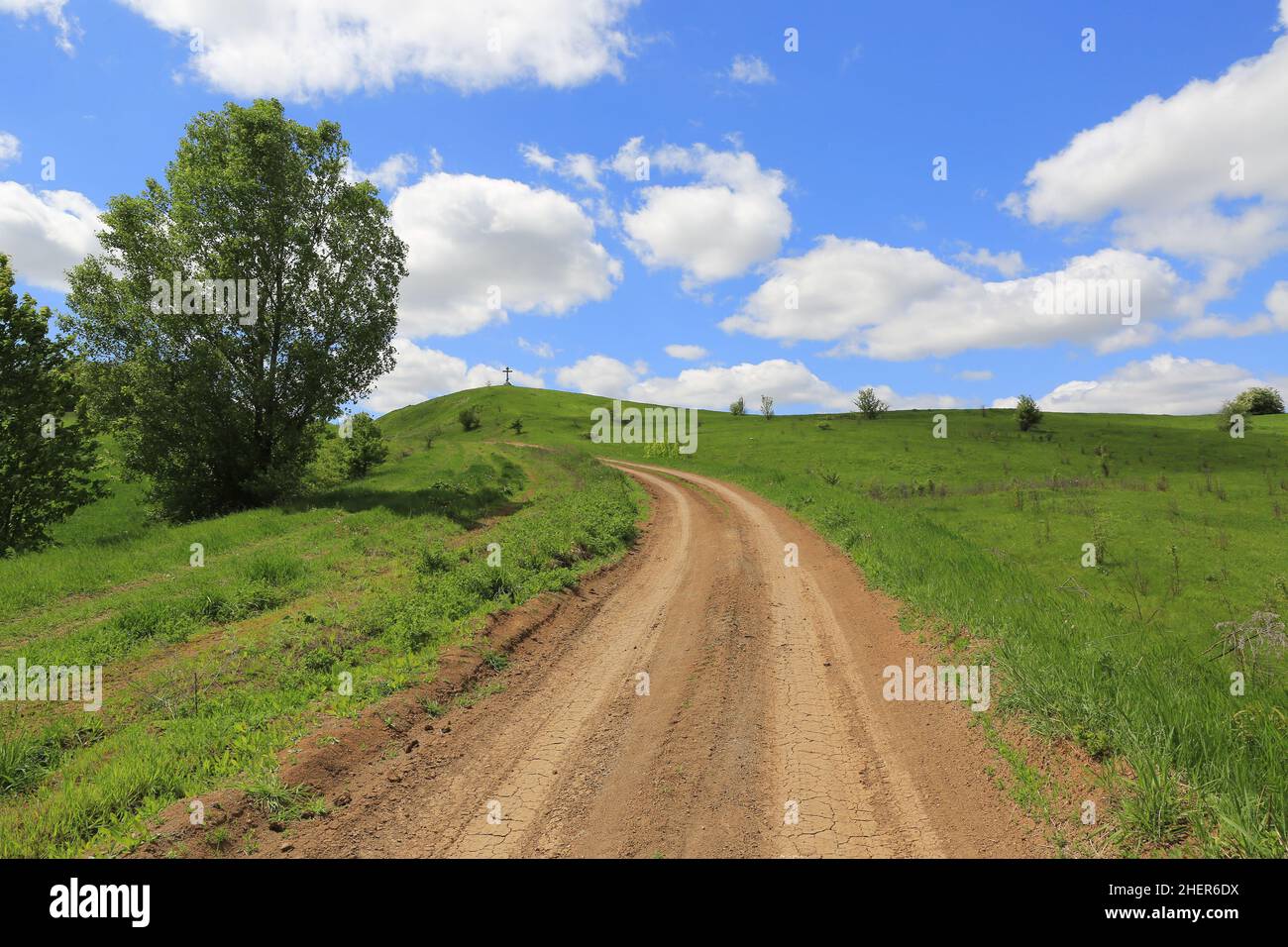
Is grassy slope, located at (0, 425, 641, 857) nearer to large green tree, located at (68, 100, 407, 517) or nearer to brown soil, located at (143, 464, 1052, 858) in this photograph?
brown soil, located at (143, 464, 1052, 858)

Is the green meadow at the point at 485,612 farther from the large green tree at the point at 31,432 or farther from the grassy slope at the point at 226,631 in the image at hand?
the large green tree at the point at 31,432

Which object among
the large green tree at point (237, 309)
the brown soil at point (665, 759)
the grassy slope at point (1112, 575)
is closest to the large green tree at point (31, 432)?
the large green tree at point (237, 309)

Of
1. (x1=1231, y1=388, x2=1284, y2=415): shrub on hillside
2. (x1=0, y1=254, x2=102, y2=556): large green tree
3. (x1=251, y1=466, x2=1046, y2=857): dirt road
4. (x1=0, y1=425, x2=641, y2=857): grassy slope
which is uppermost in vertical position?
(x1=1231, y1=388, x2=1284, y2=415): shrub on hillside

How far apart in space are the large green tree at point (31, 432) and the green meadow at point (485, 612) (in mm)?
3652

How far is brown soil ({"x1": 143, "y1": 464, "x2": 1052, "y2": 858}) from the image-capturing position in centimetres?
540

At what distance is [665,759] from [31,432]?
27412 millimetres

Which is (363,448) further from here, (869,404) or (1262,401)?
(1262,401)

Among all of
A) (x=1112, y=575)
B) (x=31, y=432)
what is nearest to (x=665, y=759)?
(x=1112, y=575)

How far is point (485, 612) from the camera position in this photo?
38.7ft

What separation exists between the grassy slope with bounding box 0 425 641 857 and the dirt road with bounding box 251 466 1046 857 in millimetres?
1512

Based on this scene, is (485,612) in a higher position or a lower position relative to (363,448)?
lower

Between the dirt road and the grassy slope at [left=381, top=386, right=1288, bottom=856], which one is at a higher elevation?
the grassy slope at [left=381, top=386, right=1288, bottom=856]

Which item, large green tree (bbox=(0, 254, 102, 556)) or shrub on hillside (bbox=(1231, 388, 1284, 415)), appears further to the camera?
shrub on hillside (bbox=(1231, 388, 1284, 415))

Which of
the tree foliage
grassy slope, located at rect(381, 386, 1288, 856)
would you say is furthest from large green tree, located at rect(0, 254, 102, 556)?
grassy slope, located at rect(381, 386, 1288, 856)
